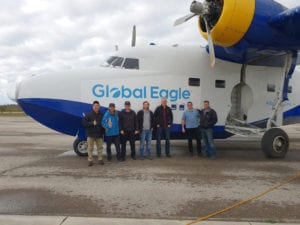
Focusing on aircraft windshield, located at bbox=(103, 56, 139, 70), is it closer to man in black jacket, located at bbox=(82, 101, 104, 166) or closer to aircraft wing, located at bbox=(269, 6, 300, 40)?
man in black jacket, located at bbox=(82, 101, 104, 166)

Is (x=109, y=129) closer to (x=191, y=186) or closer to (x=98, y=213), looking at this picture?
(x=191, y=186)

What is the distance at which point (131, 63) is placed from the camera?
1062 centimetres

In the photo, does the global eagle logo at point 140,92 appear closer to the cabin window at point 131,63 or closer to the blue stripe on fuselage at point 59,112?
the blue stripe on fuselage at point 59,112

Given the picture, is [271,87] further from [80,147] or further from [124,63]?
[80,147]

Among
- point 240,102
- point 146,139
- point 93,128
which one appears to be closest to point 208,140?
point 146,139

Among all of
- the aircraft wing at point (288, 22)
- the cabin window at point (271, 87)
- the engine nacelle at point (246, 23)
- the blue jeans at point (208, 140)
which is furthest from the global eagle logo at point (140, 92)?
the aircraft wing at point (288, 22)

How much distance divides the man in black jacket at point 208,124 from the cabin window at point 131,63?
7.65 feet

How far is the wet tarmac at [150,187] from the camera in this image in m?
5.18

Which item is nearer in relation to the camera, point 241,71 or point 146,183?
point 146,183

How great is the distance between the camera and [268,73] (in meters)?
11.6

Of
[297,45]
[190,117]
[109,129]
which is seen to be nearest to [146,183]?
[109,129]

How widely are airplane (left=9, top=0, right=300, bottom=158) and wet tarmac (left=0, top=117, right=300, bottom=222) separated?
1.31 m

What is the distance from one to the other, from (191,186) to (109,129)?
3.27 m

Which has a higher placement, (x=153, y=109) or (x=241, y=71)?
(x=241, y=71)
